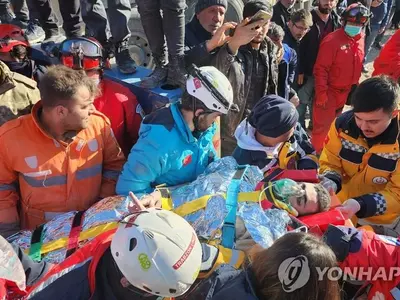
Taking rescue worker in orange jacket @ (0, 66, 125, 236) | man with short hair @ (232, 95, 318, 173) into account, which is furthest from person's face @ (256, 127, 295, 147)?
rescue worker in orange jacket @ (0, 66, 125, 236)

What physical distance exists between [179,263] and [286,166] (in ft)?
5.22

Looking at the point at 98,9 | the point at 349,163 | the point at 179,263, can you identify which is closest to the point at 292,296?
the point at 179,263

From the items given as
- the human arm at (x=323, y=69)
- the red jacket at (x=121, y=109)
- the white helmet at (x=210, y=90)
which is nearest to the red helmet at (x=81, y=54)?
the red jacket at (x=121, y=109)

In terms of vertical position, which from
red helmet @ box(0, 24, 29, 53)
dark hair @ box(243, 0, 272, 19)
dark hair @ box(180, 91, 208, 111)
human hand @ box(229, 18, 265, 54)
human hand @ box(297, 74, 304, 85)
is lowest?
human hand @ box(297, 74, 304, 85)

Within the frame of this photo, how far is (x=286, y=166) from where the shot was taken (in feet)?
10.8

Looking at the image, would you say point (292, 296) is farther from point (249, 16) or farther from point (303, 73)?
point (303, 73)

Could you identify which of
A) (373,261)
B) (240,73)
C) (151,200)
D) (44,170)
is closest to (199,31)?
(240,73)

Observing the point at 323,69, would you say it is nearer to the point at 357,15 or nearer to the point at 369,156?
the point at 357,15

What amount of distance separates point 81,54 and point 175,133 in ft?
4.18

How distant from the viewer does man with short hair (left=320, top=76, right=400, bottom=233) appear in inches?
118

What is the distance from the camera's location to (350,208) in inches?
116

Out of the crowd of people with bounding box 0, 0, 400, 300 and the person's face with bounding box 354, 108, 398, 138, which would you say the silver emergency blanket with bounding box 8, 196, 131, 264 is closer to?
the crowd of people with bounding box 0, 0, 400, 300

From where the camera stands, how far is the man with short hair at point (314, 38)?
19.1 ft

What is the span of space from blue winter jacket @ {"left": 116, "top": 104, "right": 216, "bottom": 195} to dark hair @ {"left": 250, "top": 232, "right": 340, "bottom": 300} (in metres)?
1.18
